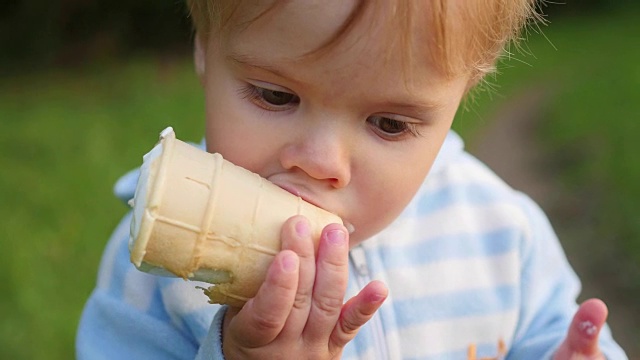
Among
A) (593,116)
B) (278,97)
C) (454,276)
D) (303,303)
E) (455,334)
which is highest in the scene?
(278,97)

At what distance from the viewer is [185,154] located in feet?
6.14

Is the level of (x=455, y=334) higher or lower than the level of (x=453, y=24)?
lower

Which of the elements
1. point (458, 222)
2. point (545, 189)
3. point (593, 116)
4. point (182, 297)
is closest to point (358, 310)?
point (182, 297)

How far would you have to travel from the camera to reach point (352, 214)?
211 centimetres

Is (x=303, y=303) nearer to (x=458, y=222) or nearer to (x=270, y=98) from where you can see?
(x=270, y=98)

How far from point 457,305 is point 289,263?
3.16 ft

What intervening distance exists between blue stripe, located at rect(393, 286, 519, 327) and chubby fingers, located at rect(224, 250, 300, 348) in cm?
74

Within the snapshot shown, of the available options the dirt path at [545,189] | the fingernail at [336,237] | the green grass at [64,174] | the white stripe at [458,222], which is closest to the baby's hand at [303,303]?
the fingernail at [336,237]

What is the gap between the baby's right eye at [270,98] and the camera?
1989 mm

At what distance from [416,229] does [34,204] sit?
134 inches

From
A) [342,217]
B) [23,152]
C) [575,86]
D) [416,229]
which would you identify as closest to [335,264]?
[342,217]

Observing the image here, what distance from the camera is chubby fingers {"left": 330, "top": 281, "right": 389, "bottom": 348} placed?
1.85 metres

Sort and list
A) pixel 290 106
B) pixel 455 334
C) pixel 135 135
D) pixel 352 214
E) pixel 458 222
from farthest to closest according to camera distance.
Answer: pixel 135 135 < pixel 458 222 < pixel 455 334 < pixel 352 214 < pixel 290 106

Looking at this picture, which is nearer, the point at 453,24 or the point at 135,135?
the point at 453,24
